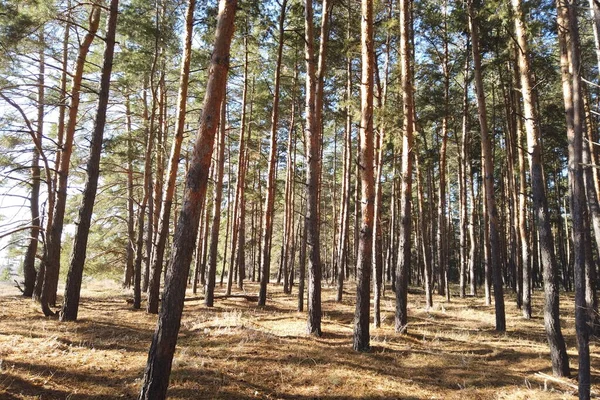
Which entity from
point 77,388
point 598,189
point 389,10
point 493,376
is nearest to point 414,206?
point 598,189

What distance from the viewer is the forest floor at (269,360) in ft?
18.5

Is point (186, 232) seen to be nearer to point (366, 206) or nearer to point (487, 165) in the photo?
point (366, 206)

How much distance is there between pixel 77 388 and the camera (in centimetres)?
525

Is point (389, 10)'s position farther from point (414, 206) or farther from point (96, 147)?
point (414, 206)

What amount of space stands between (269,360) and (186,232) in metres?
3.57

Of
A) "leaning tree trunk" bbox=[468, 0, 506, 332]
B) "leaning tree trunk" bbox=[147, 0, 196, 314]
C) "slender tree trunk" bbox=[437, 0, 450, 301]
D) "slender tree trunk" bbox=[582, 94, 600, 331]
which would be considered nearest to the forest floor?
"slender tree trunk" bbox=[582, 94, 600, 331]

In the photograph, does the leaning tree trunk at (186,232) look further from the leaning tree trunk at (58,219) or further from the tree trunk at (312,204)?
the leaning tree trunk at (58,219)

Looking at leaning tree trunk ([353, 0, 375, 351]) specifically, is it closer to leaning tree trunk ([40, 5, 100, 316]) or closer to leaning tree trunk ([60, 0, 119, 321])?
leaning tree trunk ([40, 5, 100, 316])

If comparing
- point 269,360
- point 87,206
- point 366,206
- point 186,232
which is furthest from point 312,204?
point 87,206

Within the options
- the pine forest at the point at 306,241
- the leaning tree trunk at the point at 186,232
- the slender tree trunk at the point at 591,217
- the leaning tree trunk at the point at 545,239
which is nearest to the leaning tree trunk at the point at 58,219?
the pine forest at the point at 306,241

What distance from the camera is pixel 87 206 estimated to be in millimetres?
9844

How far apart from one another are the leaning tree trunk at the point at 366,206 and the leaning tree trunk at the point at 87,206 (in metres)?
7.10

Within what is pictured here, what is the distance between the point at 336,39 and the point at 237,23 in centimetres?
397

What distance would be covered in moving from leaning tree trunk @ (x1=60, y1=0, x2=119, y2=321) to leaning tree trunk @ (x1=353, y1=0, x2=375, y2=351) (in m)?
7.10
